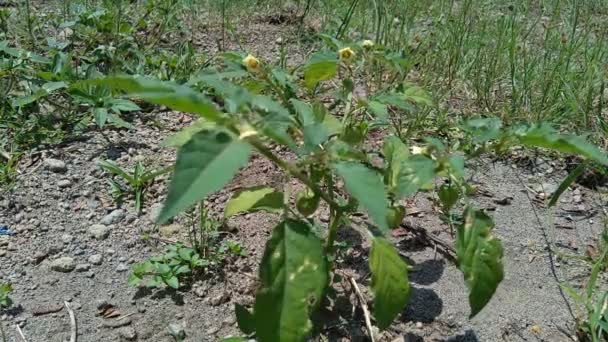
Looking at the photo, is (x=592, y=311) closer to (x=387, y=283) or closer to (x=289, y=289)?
(x=387, y=283)

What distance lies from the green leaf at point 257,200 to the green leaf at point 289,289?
0.90 feet

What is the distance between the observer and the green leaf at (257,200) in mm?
1390

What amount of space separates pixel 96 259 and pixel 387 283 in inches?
32.7

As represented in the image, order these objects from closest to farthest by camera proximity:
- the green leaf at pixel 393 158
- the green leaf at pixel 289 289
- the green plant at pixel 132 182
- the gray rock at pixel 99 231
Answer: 1. the green leaf at pixel 289 289
2. the green leaf at pixel 393 158
3. the gray rock at pixel 99 231
4. the green plant at pixel 132 182

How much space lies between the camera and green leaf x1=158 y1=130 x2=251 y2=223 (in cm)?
89

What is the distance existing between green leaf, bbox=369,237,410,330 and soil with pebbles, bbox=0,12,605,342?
30cm

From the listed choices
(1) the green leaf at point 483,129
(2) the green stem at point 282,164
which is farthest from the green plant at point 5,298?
(1) the green leaf at point 483,129

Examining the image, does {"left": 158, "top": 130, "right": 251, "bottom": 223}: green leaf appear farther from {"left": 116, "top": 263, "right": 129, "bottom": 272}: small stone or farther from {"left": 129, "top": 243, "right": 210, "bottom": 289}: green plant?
{"left": 116, "top": 263, "right": 129, "bottom": 272}: small stone

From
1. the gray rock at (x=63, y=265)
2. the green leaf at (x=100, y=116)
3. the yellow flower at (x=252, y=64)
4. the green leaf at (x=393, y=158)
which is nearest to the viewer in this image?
the green leaf at (x=393, y=158)

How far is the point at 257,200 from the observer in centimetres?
142

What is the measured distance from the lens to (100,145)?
217 cm

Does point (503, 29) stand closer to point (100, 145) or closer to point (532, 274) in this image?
point (532, 274)

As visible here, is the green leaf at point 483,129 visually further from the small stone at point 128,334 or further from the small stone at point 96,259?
the small stone at point 96,259

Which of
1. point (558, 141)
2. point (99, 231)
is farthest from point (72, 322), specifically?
point (558, 141)
